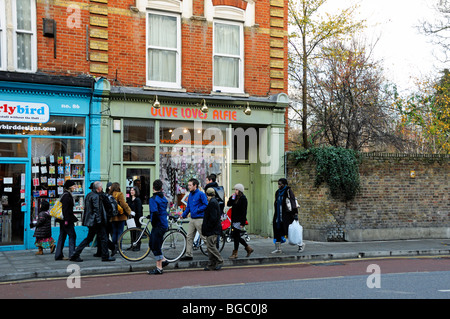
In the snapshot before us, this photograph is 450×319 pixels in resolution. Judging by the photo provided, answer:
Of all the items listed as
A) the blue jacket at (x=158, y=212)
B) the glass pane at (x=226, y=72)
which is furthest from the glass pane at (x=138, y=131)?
the blue jacket at (x=158, y=212)

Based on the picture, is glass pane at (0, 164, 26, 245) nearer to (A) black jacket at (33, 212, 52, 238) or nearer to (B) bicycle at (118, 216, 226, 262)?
(A) black jacket at (33, 212, 52, 238)

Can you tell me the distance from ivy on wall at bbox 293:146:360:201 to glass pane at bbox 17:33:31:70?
9114mm

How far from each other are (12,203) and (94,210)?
317 cm

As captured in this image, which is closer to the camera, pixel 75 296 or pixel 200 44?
pixel 75 296

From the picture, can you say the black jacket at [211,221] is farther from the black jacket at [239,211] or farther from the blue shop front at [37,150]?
the blue shop front at [37,150]

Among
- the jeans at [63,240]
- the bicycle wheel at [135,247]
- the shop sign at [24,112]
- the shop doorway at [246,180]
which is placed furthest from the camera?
the shop doorway at [246,180]

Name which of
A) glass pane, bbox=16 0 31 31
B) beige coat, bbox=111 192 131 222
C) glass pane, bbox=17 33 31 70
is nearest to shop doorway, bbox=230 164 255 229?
beige coat, bbox=111 192 131 222

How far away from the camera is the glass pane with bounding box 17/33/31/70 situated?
13.0 metres

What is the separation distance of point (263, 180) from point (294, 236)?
385 centimetres

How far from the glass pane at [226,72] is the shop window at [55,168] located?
4.87 meters

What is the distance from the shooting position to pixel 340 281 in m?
8.71

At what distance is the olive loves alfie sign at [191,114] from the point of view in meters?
14.4
